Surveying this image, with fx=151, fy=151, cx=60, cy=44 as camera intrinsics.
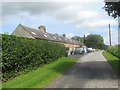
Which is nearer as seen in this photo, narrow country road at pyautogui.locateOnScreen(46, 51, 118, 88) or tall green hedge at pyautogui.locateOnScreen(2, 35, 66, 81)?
narrow country road at pyautogui.locateOnScreen(46, 51, 118, 88)

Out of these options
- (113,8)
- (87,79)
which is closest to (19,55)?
(87,79)

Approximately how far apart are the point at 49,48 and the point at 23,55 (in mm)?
7019

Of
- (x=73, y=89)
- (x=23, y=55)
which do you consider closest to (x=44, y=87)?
(x=73, y=89)

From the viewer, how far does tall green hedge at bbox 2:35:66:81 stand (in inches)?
377

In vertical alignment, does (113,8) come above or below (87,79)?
above

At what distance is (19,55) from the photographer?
36.6 ft

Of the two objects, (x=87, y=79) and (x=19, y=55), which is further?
(x=19, y=55)

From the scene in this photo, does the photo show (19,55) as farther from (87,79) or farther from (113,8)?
(113,8)

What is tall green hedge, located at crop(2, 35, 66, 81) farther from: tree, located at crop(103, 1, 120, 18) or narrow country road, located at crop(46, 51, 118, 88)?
tree, located at crop(103, 1, 120, 18)

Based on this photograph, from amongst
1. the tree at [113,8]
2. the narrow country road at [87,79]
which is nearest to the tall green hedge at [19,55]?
the narrow country road at [87,79]

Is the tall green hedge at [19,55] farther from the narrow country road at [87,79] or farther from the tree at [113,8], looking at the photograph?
the tree at [113,8]

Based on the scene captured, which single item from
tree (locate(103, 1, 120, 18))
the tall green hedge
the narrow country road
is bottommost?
the narrow country road

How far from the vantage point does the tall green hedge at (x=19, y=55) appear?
9.58 m

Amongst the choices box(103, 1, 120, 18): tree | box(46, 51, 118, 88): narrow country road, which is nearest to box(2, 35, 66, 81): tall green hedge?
box(46, 51, 118, 88): narrow country road
